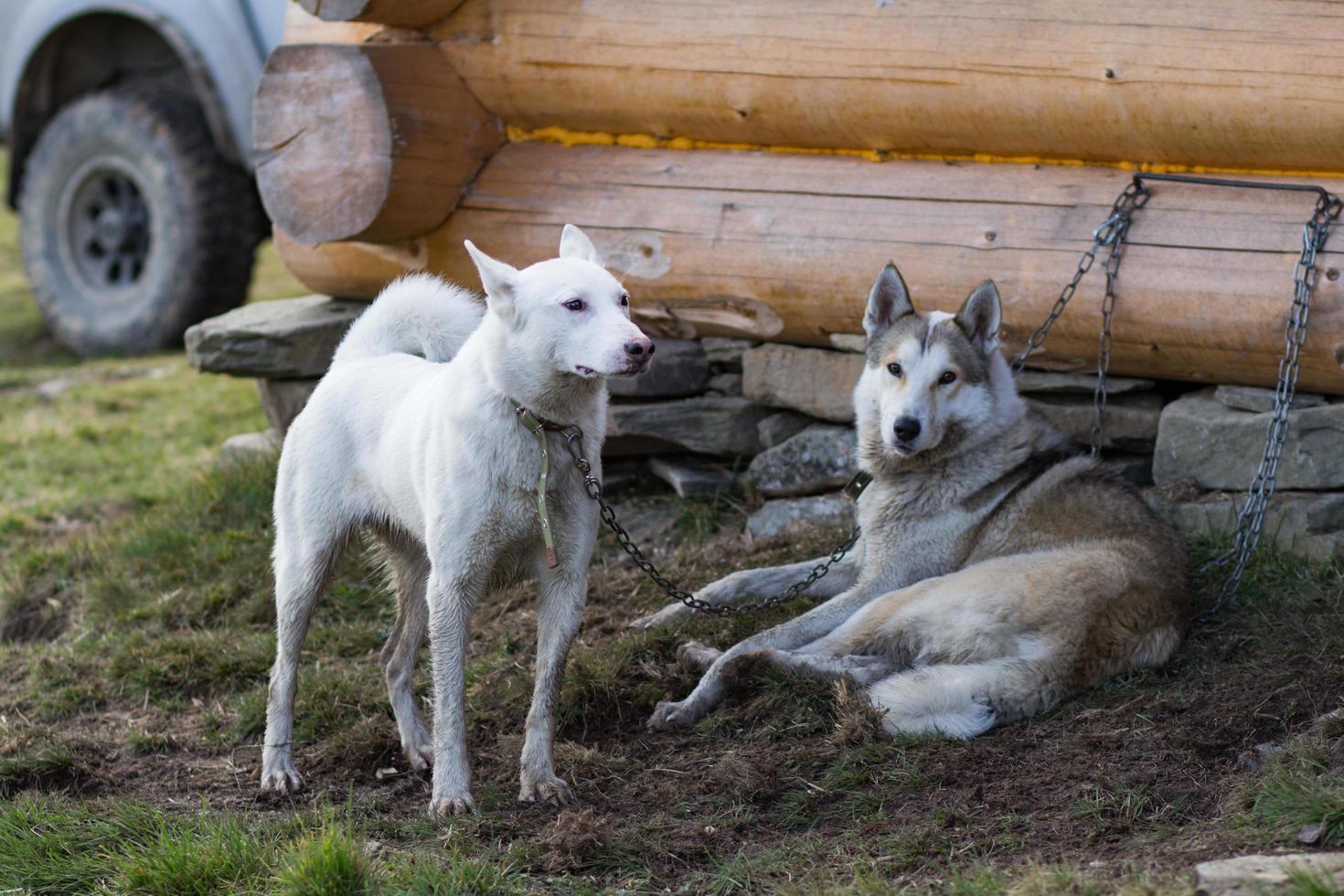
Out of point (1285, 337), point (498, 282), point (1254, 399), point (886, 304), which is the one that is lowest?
point (1254, 399)

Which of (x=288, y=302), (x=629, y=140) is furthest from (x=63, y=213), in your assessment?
(x=629, y=140)

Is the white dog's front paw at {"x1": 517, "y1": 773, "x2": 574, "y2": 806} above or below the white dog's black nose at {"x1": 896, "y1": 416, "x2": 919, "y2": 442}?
below

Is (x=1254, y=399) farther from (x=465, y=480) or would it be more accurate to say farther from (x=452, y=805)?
(x=452, y=805)

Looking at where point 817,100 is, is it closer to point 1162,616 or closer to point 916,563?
point 916,563

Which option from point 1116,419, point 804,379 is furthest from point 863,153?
point 1116,419

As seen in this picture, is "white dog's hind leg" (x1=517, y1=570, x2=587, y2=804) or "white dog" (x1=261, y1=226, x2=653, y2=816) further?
"white dog's hind leg" (x1=517, y1=570, x2=587, y2=804)

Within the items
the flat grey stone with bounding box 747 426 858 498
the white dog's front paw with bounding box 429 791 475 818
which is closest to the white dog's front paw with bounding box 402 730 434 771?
the white dog's front paw with bounding box 429 791 475 818

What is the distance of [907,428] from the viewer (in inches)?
179

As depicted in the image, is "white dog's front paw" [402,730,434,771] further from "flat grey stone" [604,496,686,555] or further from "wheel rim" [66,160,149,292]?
"wheel rim" [66,160,149,292]

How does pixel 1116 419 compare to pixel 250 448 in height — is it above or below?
above

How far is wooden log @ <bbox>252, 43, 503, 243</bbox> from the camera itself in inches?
222

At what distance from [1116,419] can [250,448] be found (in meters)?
4.29

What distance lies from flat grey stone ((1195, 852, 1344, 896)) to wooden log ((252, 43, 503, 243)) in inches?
167

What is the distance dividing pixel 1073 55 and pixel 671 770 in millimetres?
2921
